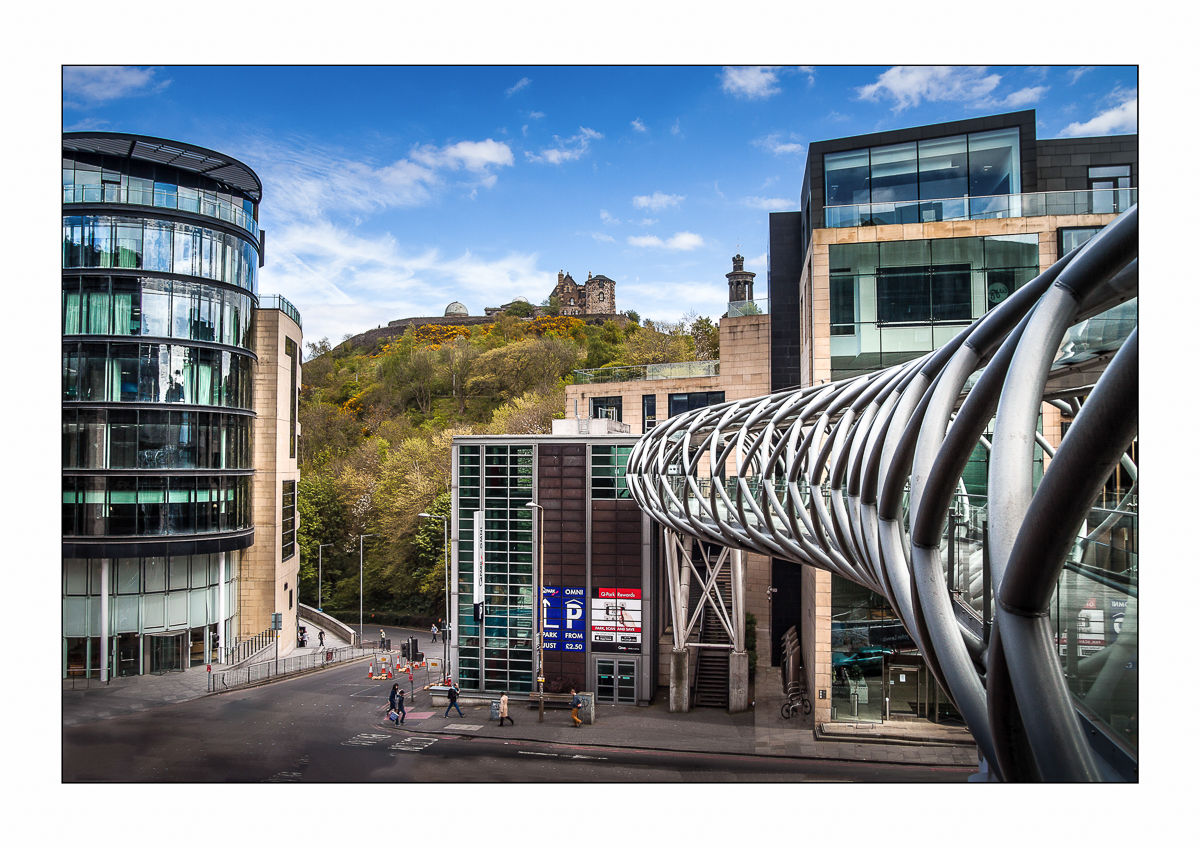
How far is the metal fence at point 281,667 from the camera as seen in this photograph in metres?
29.0

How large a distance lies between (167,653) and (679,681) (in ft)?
64.2

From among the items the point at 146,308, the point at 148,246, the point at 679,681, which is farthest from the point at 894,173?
the point at 146,308

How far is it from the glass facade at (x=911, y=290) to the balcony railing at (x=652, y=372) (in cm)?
1497

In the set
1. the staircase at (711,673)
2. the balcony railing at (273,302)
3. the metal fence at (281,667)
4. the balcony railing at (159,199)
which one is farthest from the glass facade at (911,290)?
the balcony railing at (273,302)

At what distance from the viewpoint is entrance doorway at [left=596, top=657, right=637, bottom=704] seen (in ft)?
86.0

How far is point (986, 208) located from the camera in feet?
67.7

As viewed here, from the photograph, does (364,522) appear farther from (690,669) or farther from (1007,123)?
(1007,123)

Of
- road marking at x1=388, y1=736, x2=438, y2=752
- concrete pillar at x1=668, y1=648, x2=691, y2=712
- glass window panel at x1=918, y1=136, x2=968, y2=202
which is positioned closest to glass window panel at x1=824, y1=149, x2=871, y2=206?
glass window panel at x1=918, y1=136, x2=968, y2=202

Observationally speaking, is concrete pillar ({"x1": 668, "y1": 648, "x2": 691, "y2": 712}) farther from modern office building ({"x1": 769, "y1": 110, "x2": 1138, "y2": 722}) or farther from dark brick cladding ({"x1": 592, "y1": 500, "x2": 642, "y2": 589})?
modern office building ({"x1": 769, "y1": 110, "x2": 1138, "y2": 722})

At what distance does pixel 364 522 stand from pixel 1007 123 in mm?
42833

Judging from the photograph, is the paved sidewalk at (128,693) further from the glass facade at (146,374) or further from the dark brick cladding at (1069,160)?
the dark brick cladding at (1069,160)

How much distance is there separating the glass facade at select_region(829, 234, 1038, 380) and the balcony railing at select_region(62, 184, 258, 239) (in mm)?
24137

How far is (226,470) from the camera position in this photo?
32.1 meters

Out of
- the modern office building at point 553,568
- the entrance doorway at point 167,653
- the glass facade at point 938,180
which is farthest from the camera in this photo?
the entrance doorway at point 167,653
